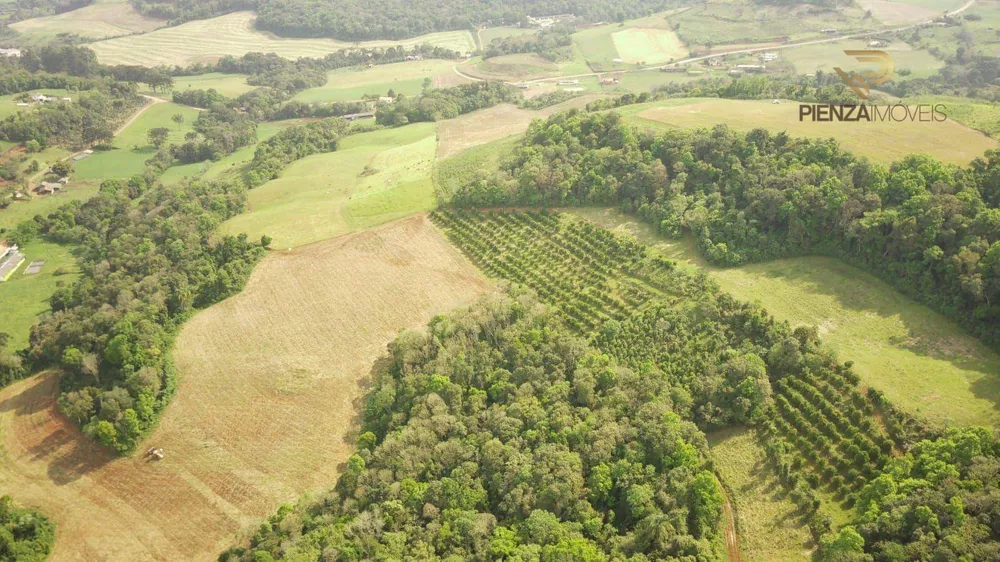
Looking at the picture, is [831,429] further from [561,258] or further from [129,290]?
[129,290]

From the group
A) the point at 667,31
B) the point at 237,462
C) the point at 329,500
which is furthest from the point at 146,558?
the point at 667,31

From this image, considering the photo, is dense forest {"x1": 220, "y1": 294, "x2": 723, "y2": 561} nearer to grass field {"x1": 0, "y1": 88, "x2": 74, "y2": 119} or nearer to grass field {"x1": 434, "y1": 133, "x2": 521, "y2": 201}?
grass field {"x1": 434, "y1": 133, "x2": 521, "y2": 201}

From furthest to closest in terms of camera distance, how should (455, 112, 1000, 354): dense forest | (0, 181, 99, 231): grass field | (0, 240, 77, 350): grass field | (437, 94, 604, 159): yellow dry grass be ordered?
(437, 94, 604, 159): yellow dry grass, (0, 181, 99, 231): grass field, (0, 240, 77, 350): grass field, (455, 112, 1000, 354): dense forest

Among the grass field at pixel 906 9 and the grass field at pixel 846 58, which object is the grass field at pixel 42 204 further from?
the grass field at pixel 906 9

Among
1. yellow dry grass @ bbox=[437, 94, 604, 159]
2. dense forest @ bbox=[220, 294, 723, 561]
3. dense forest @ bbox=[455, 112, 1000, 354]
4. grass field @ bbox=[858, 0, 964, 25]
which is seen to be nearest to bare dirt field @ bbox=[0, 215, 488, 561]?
dense forest @ bbox=[220, 294, 723, 561]

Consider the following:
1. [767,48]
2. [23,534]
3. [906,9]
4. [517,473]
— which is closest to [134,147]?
[23,534]
